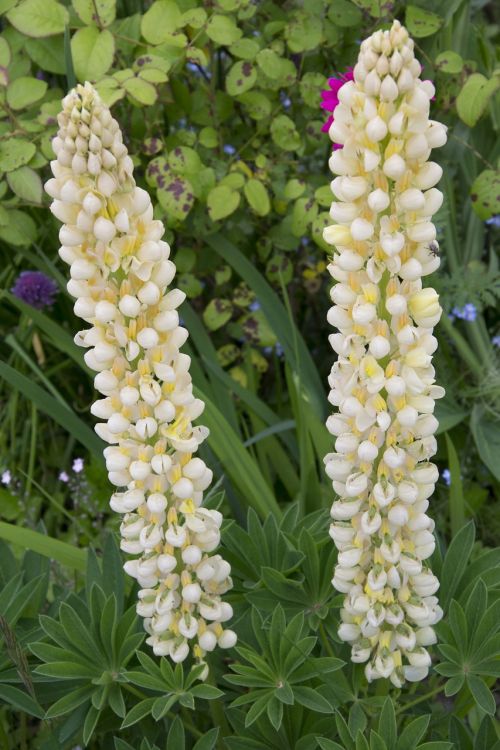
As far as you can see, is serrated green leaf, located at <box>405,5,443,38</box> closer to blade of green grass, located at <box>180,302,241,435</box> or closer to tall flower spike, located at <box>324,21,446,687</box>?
blade of green grass, located at <box>180,302,241,435</box>

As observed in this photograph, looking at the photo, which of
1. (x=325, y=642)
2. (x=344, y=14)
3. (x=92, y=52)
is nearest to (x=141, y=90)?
(x=92, y=52)

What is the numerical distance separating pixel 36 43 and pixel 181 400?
5.17 ft

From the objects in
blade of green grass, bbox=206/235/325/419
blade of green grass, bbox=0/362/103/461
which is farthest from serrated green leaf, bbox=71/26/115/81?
blade of green grass, bbox=0/362/103/461

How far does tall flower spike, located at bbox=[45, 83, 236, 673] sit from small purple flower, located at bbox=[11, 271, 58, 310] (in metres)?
1.43

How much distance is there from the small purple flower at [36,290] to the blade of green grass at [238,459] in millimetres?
838

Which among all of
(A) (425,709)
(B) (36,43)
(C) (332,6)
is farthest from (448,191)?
(A) (425,709)

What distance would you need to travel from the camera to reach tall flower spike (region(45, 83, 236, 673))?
1.27 meters

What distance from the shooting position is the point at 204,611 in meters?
1.56

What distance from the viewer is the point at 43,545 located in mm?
1972

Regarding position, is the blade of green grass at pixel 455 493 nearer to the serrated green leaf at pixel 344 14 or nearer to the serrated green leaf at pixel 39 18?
the serrated green leaf at pixel 344 14

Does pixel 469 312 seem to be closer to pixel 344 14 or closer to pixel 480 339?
pixel 480 339

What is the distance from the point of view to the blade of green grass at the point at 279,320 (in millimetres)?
2586

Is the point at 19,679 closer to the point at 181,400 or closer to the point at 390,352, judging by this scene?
the point at 181,400

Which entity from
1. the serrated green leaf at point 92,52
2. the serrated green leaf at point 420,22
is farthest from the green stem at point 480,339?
the serrated green leaf at point 92,52
